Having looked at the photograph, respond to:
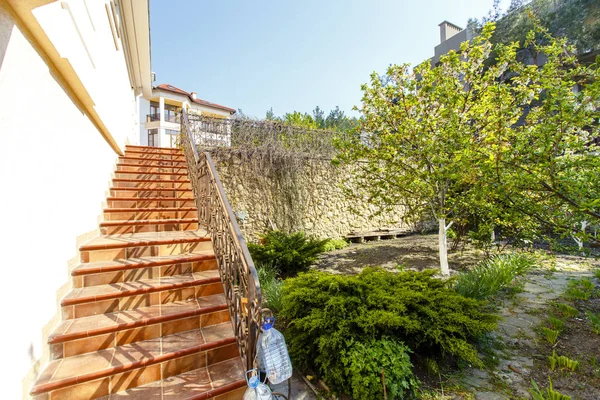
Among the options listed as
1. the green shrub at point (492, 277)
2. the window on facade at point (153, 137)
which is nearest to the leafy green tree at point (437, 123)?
the green shrub at point (492, 277)

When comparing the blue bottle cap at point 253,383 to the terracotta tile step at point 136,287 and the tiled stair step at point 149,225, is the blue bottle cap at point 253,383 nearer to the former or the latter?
the terracotta tile step at point 136,287

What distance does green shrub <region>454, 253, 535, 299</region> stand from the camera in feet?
12.4

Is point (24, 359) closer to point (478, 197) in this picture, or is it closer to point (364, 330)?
point (364, 330)

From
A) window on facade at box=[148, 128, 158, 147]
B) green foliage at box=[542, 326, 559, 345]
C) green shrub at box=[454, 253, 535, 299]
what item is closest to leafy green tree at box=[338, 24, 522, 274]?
green shrub at box=[454, 253, 535, 299]

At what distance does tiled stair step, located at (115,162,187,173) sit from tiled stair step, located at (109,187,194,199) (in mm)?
934

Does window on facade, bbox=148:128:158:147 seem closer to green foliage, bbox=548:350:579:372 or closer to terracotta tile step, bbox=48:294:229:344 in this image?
terracotta tile step, bbox=48:294:229:344

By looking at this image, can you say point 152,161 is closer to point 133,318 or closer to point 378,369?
point 133,318

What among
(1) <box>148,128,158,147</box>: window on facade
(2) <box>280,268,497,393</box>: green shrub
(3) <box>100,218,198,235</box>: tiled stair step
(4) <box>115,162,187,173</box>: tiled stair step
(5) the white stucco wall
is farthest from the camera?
(1) <box>148,128,158,147</box>: window on facade

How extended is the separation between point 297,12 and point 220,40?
3.29m

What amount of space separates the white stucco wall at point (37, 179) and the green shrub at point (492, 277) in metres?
4.46

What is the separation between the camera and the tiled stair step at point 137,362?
6.01ft

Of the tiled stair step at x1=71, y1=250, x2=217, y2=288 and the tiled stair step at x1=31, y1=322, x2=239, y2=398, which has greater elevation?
Result: the tiled stair step at x1=71, y1=250, x2=217, y2=288

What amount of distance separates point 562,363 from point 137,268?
13.7 ft

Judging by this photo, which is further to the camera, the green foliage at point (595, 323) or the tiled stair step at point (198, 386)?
the green foliage at point (595, 323)
